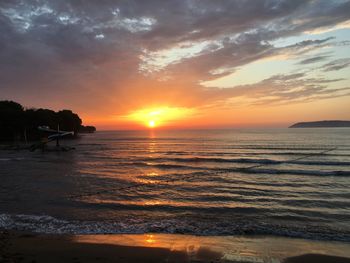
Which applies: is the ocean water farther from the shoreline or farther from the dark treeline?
the dark treeline

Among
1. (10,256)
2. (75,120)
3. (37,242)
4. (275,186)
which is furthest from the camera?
(75,120)

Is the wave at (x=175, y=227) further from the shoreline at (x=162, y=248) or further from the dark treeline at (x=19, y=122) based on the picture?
Answer: the dark treeline at (x=19, y=122)

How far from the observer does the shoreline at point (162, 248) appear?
27.7ft

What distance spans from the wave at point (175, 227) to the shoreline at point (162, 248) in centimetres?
49

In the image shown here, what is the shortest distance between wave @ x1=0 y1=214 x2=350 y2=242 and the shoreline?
1.62ft

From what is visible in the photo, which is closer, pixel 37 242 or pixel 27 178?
pixel 37 242

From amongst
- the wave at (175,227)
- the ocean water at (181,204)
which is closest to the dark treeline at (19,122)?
the ocean water at (181,204)

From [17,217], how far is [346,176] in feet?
75.7

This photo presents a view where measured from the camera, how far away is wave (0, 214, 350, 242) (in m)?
11.0

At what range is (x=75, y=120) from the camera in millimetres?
128625

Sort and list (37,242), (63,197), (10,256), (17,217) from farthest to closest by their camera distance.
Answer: (63,197), (17,217), (37,242), (10,256)

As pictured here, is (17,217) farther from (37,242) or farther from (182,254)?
(182,254)

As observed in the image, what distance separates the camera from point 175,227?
37.9 feet

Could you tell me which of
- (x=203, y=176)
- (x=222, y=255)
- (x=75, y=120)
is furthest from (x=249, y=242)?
(x=75, y=120)
